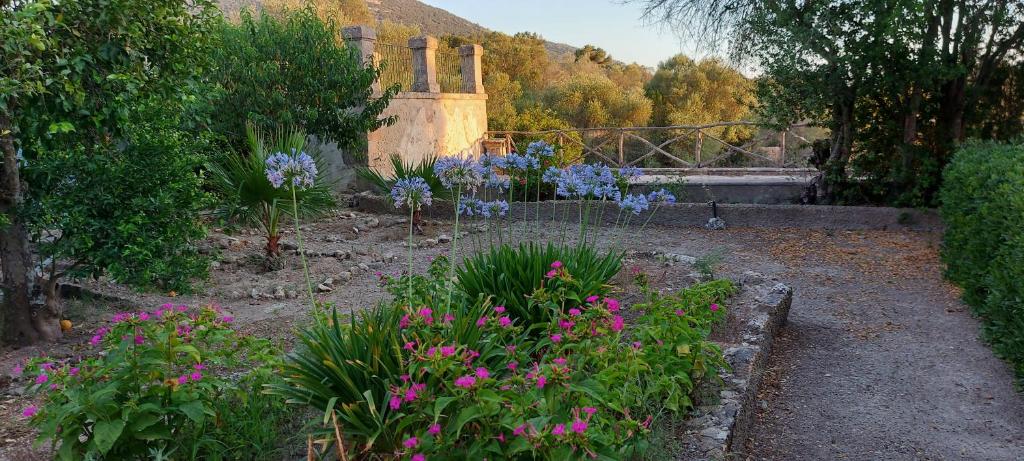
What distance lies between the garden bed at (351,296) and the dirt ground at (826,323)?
17mm

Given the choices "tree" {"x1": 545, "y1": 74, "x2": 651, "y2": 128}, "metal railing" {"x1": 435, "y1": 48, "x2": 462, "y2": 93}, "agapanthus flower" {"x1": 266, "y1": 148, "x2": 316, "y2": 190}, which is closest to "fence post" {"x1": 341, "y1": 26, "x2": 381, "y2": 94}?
"metal railing" {"x1": 435, "y1": 48, "x2": 462, "y2": 93}

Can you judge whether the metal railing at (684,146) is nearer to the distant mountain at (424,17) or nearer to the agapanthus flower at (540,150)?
the agapanthus flower at (540,150)

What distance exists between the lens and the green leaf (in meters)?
2.19

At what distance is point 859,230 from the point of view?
8344 millimetres

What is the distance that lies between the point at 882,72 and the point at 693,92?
1550 centimetres

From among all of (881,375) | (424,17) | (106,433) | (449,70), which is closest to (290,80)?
(449,70)

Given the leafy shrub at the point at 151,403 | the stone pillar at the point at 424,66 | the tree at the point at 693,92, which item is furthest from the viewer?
the tree at the point at 693,92

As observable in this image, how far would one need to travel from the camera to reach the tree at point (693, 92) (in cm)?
2297

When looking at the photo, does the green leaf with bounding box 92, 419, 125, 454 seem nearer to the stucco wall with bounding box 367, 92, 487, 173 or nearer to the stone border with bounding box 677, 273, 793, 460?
the stone border with bounding box 677, 273, 793, 460

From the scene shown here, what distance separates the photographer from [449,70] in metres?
14.6

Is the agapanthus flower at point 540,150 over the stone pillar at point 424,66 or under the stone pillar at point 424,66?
under

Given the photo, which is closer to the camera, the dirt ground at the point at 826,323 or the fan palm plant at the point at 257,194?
the dirt ground at the point at 826,323

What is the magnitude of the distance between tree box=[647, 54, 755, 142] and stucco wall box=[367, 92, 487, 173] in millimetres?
9391

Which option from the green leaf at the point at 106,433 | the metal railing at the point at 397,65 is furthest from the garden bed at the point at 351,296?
the metal railing at the point at 397,65
